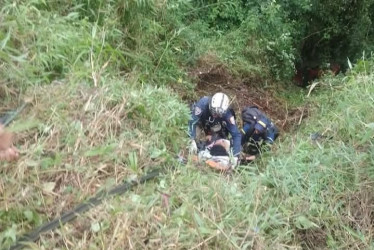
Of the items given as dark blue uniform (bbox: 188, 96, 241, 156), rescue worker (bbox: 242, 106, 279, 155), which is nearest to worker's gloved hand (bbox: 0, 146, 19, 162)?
dark blue uniform (bbox: 188, 96, 241, 156)

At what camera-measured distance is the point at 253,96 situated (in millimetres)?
7832

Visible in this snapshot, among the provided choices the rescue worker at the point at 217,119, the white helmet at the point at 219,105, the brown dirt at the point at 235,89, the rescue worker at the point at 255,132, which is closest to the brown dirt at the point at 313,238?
the rescue worker at the point at 217,119

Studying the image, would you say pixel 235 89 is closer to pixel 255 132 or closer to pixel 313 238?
pixel 255 132

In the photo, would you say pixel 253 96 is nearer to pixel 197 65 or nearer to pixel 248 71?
pixel 248 71

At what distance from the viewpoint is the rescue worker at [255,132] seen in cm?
589

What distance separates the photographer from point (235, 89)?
779cm

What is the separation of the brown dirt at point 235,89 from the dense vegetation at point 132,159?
1710 millimetres

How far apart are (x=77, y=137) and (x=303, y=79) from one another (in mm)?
6772

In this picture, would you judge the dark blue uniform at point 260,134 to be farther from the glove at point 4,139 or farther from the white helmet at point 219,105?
the glove at point 4,139

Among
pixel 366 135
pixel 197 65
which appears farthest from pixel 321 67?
pixel 366 135

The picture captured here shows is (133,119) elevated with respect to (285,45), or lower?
elevated

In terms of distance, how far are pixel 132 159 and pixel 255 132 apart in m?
2.90

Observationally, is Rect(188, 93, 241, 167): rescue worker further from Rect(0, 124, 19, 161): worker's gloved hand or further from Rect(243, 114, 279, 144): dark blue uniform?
Rect(0, 124, 19, 161): worker's gloved hand

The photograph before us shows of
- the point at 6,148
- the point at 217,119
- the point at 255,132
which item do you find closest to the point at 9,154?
the point at 6,148
